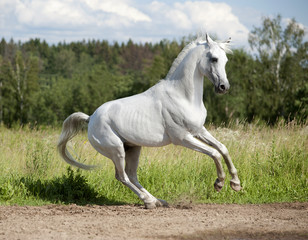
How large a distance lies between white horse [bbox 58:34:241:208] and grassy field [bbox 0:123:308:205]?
1.05 metres

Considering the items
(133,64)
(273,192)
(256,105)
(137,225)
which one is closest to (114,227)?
(137,225)

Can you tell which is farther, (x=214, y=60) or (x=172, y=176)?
(x=172, y=176)

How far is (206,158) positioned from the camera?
8617mm

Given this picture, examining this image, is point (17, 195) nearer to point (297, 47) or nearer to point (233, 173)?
point (233, 173)

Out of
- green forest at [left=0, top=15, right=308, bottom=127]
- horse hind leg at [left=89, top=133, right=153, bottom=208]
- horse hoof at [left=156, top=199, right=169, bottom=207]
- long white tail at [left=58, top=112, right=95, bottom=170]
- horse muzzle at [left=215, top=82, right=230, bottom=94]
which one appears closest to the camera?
horse muzzle at [left=215, top=82, right=230, bottom=94]

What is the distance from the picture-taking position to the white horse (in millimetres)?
5884

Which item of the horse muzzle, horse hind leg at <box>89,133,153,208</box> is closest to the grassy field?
horse hind leg at <box>89,133,153,208</box>

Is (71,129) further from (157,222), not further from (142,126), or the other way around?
(157,222)

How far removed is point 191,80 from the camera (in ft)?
19.8

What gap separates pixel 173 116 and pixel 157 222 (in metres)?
1.50

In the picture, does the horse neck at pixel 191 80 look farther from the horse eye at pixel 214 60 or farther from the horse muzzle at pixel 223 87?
the horse muzzle at pixel 223 87

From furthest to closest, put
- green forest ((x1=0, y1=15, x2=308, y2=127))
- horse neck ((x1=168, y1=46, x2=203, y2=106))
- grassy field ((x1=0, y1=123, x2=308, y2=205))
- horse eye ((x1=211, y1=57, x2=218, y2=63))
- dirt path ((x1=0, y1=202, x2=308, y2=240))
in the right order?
green forest ((x1=0, y1=15, x2=308, y2=127)), grassy field ((x1=0, y1=123, x2=308, y2=205)), horse neck ((x1=168, y1=46, x2=203, y2=106)), horse eye ((x1=211, y1=57, x2=218, y2=63)), dirt path ((x1=0, y1=202, x2=308, y2=240))

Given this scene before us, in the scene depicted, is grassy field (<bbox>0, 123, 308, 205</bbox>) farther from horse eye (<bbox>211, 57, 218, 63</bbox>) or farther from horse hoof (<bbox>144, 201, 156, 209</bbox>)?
horse eye (<bbox>211, 57, 218, 63</bbox>)

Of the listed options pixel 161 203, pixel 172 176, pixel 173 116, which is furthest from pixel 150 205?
pixel 172 176
